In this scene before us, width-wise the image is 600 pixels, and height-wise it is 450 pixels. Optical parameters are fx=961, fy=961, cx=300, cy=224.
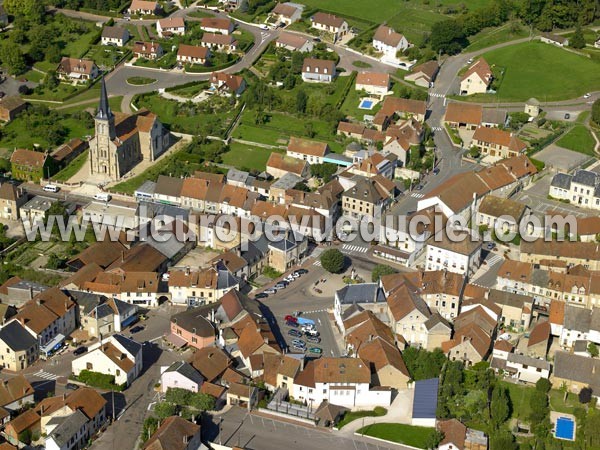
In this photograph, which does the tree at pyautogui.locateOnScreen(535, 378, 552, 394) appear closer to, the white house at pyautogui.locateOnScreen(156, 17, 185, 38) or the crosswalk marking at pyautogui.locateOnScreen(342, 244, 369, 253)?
the crosswalk marking at pyautogui.locateOnScreen(342, 244, 369, 253)

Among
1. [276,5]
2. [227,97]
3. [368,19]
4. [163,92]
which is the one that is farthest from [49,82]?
[368,19]

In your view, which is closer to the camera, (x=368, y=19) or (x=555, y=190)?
(x=555, y=190)

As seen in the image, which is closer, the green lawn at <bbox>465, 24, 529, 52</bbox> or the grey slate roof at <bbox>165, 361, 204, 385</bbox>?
the grey slate roof at <bbox>165, 361, 204, 385</bbox>

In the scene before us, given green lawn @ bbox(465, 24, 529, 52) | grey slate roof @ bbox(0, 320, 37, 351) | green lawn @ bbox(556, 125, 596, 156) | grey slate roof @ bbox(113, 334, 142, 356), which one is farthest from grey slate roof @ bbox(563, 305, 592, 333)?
green lawn @ bbox(465, 24, 529, 52)

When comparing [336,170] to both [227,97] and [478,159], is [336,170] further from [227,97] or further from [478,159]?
[227,97]

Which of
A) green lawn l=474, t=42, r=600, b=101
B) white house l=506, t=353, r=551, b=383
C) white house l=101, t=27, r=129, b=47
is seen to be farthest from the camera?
white house l=101, t=27, r=129, b=47

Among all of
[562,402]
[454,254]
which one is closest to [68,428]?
[562,402]
